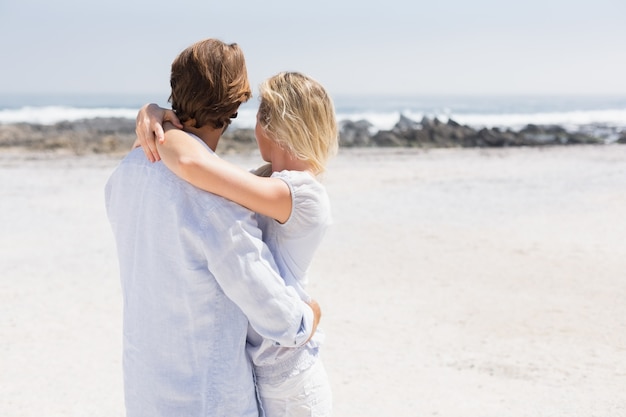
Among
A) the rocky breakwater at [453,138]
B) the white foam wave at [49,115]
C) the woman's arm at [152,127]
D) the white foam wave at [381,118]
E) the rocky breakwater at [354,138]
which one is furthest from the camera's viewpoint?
the white foam wave at [49,115]

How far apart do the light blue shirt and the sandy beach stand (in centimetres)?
298

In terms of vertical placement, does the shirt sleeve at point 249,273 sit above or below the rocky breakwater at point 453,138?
above

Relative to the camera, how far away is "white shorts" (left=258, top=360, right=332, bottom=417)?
235cm

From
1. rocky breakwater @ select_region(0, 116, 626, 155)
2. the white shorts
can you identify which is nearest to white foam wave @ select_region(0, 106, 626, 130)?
rocky breakwater @ select_region(0, 116, 626, 155)

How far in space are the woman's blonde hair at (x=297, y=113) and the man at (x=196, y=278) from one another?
0.14m

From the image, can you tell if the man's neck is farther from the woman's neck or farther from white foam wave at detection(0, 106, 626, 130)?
white foam wave at detection(0, 106, 626, 130)

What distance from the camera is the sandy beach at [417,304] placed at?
5.42 m

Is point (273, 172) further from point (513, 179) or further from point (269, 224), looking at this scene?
point (513, 179)

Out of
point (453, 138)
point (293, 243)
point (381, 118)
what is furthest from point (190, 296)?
point (381, 118)

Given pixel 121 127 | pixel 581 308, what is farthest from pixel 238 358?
pixel 121 127

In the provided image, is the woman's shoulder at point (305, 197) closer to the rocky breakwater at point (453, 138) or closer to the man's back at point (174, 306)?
the man's back at point (174, 306)

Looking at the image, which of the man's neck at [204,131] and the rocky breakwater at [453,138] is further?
the rocky breakwater at [453,138]

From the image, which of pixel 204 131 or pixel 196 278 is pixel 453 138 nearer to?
pixel 204 131

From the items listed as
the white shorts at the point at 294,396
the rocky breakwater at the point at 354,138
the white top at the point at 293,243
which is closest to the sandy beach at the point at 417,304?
the white shorts at the point at 294,396
